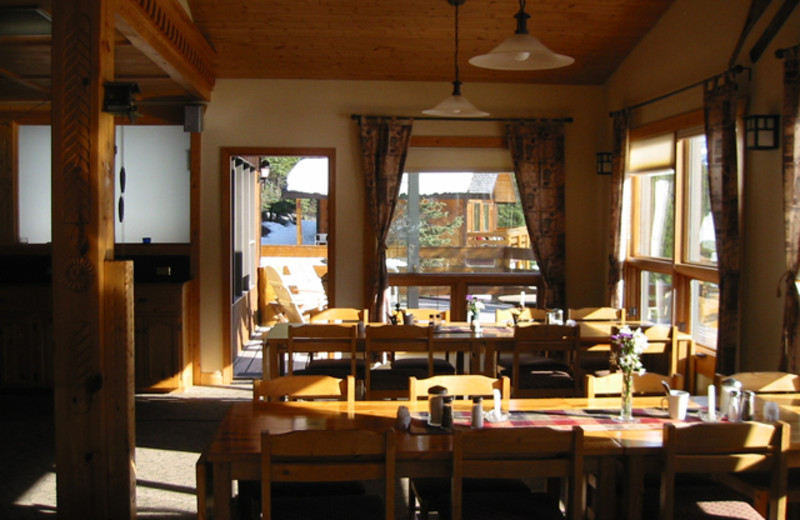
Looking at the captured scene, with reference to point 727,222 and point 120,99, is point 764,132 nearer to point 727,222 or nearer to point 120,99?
point 727,222

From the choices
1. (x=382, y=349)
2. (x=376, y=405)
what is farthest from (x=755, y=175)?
(x=376, y=405)

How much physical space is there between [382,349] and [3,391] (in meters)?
4.08

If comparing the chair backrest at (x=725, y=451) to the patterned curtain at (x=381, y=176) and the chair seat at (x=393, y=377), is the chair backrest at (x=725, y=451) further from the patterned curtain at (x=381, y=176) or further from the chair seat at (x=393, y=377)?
the patterned curtain at (x=381, y=176)

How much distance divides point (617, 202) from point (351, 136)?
2691 mm

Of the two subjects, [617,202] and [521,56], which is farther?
[617,202]

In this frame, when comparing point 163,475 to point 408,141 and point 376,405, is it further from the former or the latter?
point 408,141

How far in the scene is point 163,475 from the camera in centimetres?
507

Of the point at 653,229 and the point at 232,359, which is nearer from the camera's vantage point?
the point at 653,229

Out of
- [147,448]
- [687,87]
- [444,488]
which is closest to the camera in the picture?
[444,488]

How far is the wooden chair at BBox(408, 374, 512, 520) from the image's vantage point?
336 centimetres

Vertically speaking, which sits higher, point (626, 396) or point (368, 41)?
point (368, 41)

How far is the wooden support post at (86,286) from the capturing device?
3.87 meters

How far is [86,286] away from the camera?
12.8 feet

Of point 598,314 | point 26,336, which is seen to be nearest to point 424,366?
point 598,314
